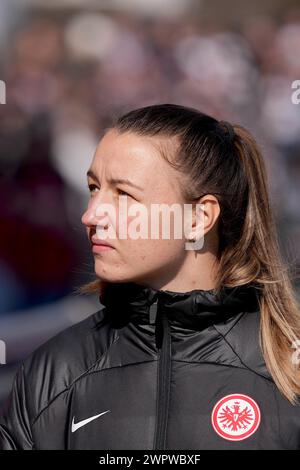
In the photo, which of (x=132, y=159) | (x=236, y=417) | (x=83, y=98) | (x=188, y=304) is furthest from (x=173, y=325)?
(x=83, y=98)

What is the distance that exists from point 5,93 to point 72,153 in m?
0.33

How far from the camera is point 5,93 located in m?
2.50

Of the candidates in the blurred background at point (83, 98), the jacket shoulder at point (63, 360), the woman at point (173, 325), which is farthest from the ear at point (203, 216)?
the blurred background at point (83, 98)

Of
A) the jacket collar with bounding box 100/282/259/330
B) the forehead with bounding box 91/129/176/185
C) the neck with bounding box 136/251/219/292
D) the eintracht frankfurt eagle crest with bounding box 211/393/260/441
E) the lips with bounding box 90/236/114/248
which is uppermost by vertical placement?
the forehead with bounding box 91/129/176/185

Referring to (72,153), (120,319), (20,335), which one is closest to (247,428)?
(120,319)

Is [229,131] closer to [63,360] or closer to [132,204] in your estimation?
[132,204]

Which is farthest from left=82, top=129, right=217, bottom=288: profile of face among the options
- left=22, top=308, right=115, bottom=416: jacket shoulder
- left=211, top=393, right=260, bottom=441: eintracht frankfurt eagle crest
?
left=211, top=393, right=260, bottom=441: eintracht frankfurt eagle crest

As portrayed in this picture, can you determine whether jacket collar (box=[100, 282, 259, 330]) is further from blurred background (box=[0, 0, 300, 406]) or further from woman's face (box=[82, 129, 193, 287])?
blurred background (box=[0, 0, 300, 406])

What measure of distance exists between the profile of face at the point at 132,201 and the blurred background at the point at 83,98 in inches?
48.2

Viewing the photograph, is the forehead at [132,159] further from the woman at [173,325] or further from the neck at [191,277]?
the neck at [191,277]

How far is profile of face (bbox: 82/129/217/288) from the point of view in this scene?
1213 millimetres

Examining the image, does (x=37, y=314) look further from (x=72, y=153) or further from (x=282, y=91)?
(x=282, y=91)

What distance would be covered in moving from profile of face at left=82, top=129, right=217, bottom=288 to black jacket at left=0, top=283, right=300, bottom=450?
0.19ft

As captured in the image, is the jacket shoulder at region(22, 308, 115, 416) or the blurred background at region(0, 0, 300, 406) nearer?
the jacket shoulder at region(22, 308, 115, 416)
